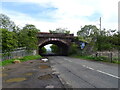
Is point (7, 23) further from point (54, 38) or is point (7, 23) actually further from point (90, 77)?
point (90, 77)

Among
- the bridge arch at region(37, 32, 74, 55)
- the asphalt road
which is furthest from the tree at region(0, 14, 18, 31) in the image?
the asphalt road

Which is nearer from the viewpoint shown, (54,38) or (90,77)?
(90,77)

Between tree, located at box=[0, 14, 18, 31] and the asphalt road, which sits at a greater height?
tree, located at box=[0, 14, 18, 31]

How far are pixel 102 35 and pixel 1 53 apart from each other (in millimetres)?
21512

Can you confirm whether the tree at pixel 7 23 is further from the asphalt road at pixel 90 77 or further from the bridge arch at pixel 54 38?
the asphalt road at pixel 90 77

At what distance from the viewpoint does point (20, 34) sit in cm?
2806

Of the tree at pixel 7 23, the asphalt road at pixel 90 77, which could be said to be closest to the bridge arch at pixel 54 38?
the tree at pixel 7 23

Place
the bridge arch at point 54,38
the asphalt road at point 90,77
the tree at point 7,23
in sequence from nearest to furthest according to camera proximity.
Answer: the asphalt road at point 90,77
the tree at point 7,23
the bridge arch at point 54,38

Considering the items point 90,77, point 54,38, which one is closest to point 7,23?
point 54,38

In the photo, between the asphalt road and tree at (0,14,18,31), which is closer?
the asphalt road

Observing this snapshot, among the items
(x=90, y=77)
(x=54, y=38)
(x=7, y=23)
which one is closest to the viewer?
(x=90, y=77)

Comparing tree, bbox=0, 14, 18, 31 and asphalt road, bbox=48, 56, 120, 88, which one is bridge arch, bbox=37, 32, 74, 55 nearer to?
tree, bbox=0, 14, 18, 31

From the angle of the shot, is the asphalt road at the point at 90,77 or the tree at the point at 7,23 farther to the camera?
the tree at the point at 7,23

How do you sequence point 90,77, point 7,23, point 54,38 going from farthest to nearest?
point 54,38 < point 7,23 < point 90,77
